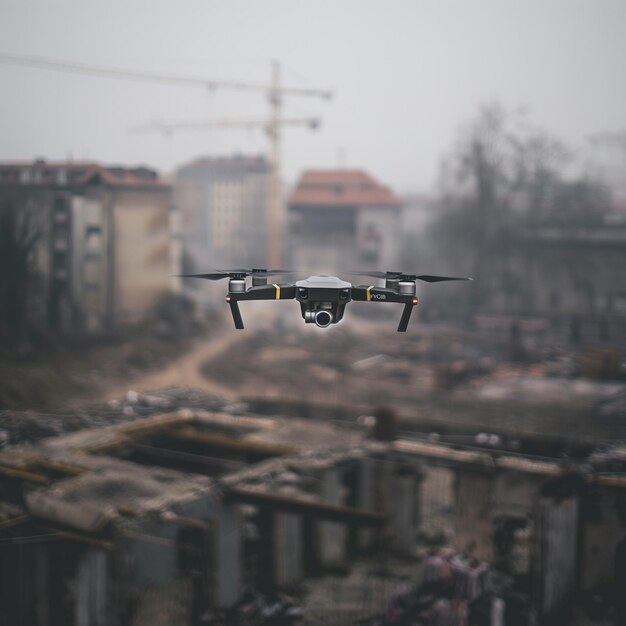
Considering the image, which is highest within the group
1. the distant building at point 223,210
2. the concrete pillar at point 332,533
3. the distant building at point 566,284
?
the distant building at point 223,210

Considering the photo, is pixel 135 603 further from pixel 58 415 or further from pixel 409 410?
pixel 409 410

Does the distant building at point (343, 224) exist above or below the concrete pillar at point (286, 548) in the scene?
above

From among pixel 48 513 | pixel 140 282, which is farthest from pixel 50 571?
pixel 140 282

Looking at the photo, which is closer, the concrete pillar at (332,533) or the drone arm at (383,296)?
the drone arm at (383,296)

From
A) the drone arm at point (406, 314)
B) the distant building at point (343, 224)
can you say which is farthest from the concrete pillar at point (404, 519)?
the distant building at point (343, 224)

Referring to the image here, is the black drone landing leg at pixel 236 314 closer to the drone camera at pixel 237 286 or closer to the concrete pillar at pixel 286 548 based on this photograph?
the drone camera at pixel 237 286

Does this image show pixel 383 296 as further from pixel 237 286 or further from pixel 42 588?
pixel 42 588

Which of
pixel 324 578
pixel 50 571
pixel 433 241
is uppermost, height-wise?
pixel 433 241
